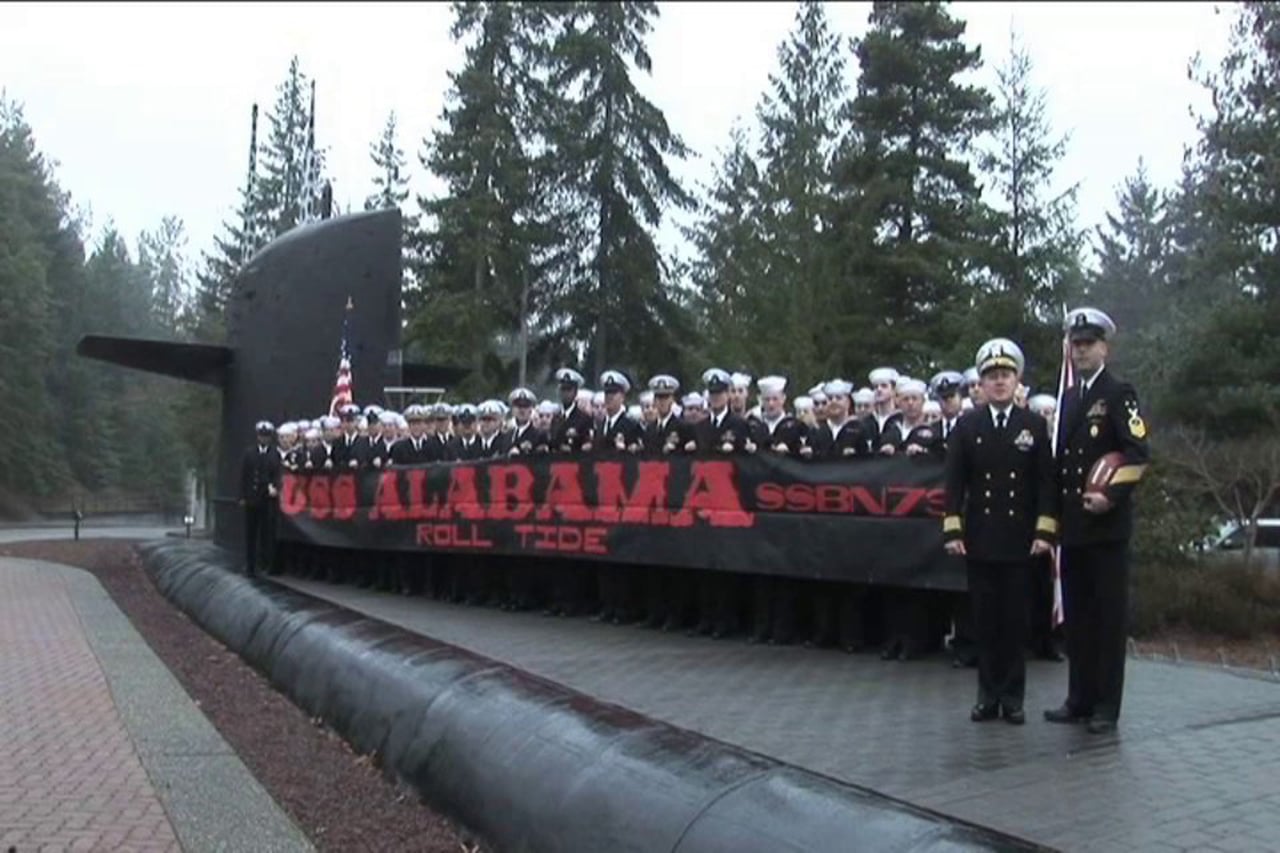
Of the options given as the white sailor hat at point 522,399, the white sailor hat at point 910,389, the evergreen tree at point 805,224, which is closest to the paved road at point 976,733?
the white sailor hat at point 910,389

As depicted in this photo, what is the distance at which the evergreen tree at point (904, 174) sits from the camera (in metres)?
29.2

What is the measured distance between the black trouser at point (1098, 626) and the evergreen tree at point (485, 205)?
97.4 feet

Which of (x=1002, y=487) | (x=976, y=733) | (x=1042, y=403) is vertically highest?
(x=1042, y=403)

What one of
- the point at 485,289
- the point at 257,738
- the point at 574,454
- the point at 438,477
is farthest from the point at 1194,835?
the point at 485,289

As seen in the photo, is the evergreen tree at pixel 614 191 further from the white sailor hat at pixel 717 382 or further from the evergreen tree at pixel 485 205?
the white sailor hat at pixel 717 382

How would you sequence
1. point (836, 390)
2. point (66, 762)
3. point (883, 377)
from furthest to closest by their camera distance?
1. point (883, 377)
2. point (836, 390)
3. point (66, 762)

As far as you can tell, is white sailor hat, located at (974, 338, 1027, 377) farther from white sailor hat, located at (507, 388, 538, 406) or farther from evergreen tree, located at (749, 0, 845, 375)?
evergreen tree, located at (749, 0, 845, 375)

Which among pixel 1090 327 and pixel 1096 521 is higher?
pixel 1090 327

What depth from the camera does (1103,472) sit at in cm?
633

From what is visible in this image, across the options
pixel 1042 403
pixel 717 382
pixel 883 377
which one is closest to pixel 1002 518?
pixel 1042 403

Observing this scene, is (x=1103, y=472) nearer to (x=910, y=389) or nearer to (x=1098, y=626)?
(x=1098, y=626)

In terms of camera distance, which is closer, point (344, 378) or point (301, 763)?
point (301, 763)

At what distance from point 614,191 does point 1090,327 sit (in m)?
30.2

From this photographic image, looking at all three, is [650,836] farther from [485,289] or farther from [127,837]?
[485,289]
